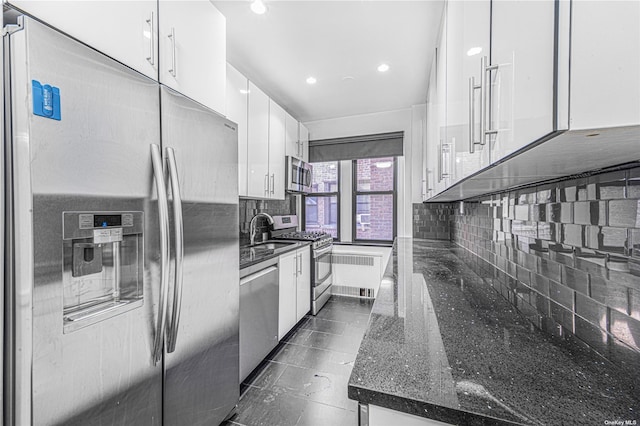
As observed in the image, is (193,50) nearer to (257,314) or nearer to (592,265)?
(257,314)

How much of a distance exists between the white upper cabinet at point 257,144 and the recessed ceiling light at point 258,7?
733 millimetres

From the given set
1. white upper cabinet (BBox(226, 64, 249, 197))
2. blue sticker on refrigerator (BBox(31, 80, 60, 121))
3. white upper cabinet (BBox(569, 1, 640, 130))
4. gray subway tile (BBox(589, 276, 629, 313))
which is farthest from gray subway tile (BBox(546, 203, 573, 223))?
white upper cabinet (BBox(226, 64, 249, 197))

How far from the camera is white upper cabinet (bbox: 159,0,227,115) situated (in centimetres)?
122

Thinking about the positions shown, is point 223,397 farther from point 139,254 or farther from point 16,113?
point 16,113

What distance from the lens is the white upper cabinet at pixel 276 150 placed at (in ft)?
9.45

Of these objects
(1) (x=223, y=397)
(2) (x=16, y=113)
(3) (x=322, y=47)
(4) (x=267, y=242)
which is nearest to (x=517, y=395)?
(2) (x=16, y=113)

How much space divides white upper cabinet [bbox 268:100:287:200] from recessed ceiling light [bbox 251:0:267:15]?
42.5 inches

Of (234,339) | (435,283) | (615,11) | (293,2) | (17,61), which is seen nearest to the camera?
(615,11)

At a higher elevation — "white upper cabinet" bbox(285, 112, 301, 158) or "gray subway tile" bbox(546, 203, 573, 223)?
"white upper cabinet" bbox(285, 112, 301, 158)

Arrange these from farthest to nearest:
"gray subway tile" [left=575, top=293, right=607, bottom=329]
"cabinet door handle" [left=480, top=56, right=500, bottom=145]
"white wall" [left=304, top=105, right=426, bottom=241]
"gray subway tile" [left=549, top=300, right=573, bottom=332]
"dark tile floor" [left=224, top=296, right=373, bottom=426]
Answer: "white wall" [left=304, top=105, right=426, bottom=241], "dark tile floor" [left=224, top=296, right=373, bottom=426], "gray subway tile" [left=549, top=300, right=573, bottom=332], "gray subway tile" [left=575, top=293, right=607, bottom=329], "cabinet door handle" [left=480, top=56, right=500, bottom=145]

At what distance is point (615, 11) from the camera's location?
338mm

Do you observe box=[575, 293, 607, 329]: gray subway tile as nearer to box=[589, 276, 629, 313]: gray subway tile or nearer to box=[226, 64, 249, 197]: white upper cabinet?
box=[589, 276, 629, 313]: gray subway tile

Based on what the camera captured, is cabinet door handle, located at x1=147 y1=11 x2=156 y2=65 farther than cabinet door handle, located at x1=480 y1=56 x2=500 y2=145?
Yes

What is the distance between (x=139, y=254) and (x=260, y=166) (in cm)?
179
